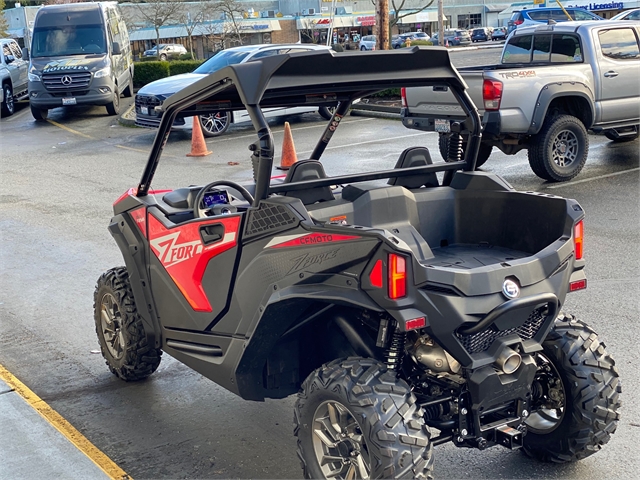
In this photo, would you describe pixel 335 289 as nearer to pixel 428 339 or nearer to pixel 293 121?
pixel 428 339

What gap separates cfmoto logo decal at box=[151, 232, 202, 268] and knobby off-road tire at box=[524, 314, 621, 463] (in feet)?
5.95

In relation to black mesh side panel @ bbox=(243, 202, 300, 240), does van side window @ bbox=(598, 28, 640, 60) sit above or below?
below

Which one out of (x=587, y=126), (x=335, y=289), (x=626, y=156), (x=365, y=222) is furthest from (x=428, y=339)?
(x=626, y=156)

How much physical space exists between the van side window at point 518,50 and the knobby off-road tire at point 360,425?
385 inches

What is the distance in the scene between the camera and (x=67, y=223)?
32.7 ft

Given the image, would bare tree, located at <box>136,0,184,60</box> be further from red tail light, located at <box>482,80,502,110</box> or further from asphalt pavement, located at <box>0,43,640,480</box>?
red tail light, located at <box>482,80,502,110</box>

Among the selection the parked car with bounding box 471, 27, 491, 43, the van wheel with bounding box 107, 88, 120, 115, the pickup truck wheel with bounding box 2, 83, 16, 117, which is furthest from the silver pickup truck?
the parked car with bounding box 471, 27, 491, 43

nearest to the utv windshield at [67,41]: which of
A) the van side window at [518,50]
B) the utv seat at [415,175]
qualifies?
the van side window at [518,50]

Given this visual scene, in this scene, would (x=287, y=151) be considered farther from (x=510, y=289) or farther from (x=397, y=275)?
(x=397, y=275)

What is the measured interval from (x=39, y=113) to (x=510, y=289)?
736 inches

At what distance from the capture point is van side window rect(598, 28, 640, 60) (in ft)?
38.5

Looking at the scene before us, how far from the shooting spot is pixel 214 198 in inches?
190

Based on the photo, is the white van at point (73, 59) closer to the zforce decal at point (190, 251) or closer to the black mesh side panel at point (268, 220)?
the zforce decal at point (190, 251)

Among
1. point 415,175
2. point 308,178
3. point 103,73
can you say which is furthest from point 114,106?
point 308,178
